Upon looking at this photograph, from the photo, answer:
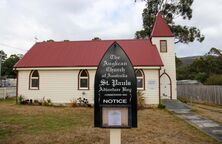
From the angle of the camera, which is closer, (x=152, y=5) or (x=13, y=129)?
(x=13, y=129)

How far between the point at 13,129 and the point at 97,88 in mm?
6916

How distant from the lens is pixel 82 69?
73.4 feet

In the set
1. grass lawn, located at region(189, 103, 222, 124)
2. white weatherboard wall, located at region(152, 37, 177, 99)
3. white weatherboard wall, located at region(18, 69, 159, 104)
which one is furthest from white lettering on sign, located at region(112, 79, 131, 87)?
white weatherboard wall, located at region(152, 37, 177, 99)

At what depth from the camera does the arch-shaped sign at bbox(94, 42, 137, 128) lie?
20.2 ft

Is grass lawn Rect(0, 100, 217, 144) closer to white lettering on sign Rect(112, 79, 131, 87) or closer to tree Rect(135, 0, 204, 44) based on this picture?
white lettering on sign Rect(112, 79, 131, 87)

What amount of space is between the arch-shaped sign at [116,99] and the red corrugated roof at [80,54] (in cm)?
1546

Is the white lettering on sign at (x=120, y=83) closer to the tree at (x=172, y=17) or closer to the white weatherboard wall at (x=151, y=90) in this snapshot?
the white weatherboard wall at (x=151, y=90)

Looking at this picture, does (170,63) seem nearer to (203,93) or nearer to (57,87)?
(203,93)

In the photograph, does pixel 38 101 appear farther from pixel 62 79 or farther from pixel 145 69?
pixel 145 69


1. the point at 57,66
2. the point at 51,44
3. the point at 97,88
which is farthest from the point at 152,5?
the point at 97,88

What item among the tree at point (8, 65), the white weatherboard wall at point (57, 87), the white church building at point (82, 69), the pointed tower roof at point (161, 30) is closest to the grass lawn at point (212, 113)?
the white church building at point (82, 69)

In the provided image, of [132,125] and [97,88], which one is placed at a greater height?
[97,88]

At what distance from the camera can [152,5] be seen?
37.9 meters

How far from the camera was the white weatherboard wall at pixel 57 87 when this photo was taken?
22297 millimetres
